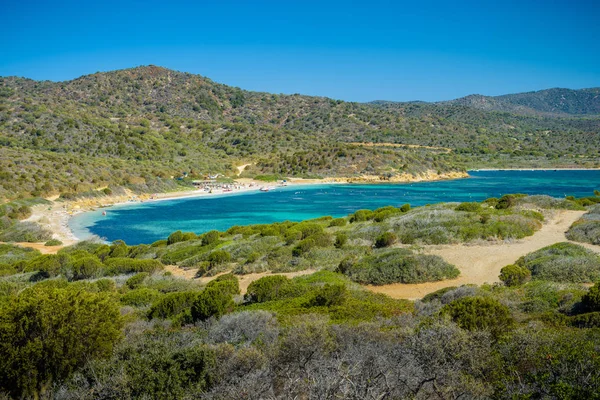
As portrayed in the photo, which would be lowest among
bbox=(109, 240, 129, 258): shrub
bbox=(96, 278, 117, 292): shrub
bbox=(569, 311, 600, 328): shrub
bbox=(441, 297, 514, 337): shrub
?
bbox=(109, 240, 129, 258): shrub

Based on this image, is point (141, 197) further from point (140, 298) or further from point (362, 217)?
point (140, 298)

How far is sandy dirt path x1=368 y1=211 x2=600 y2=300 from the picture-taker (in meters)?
13.6

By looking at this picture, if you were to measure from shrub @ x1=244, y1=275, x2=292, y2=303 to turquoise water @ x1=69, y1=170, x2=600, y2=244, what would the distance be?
2480cm

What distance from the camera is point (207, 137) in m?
107

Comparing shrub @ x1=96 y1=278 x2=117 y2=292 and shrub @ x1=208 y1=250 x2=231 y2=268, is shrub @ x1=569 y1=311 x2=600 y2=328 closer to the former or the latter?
shrub @ x1=96 y1=278 x2=117 y2=292

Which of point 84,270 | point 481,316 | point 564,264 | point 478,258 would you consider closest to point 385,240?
point 478,258

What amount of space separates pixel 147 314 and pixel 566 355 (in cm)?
929

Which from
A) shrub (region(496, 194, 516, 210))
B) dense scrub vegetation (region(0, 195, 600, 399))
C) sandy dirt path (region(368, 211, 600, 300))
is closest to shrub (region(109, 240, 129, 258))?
dense scrub vegetation (region(0, 195, 600, 399))

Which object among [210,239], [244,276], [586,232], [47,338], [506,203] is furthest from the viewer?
[506,203]

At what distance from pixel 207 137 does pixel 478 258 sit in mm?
97428

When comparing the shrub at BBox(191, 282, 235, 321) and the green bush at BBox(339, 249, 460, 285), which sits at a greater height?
the shrub at BBox(191, 282, 235, 321)

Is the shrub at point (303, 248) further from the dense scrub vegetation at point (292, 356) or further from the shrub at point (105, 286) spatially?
the dense scrub vegetation at point (292, 356)

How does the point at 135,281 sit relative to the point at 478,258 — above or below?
below

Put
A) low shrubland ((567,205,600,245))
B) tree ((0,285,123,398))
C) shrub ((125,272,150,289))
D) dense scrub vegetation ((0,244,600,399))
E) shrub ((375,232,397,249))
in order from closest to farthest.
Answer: dense scrub vegetation ((0,244,600,399))
tree ((0,285,123,398))
shrub ((125,272,150,289))
low shrubland ((567,205,600,245))
shrub ((375,232,397,249))
